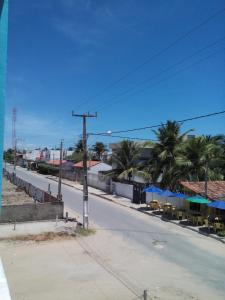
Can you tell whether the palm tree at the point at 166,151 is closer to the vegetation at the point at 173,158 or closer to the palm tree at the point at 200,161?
the vegetation at the point at 173,158

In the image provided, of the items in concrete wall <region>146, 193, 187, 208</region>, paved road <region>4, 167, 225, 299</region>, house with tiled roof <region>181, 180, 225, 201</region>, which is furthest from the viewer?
concrete wall <region>146, 193, 187, 208</region>

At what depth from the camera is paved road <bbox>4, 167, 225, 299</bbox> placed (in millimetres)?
16922

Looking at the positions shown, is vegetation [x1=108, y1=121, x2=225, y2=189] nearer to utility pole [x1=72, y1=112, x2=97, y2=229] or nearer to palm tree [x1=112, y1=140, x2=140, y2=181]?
palm tree [x1=112, y1=140, x2=140, y2=181]

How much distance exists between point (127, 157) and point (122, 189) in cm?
360

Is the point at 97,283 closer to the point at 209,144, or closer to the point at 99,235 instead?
the point at 99,235

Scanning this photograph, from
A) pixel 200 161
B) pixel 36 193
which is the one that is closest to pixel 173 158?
pixel 200 161

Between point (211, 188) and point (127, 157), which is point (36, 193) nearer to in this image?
point (127, 157)

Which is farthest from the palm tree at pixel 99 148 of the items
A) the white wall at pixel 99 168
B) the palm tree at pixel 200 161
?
the palm tree at pixel 200 161

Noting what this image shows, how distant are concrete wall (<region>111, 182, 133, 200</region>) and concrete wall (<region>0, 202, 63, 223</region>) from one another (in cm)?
1504

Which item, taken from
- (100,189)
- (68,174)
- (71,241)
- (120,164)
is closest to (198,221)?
(71,241)

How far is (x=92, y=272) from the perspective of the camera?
1658 cm

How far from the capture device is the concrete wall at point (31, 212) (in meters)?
27.0

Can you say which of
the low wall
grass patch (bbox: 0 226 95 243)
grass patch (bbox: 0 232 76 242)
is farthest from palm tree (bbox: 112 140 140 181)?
grass patch (bbox: 0 232 76 242)

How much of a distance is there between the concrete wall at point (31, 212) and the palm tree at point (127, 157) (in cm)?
1777
